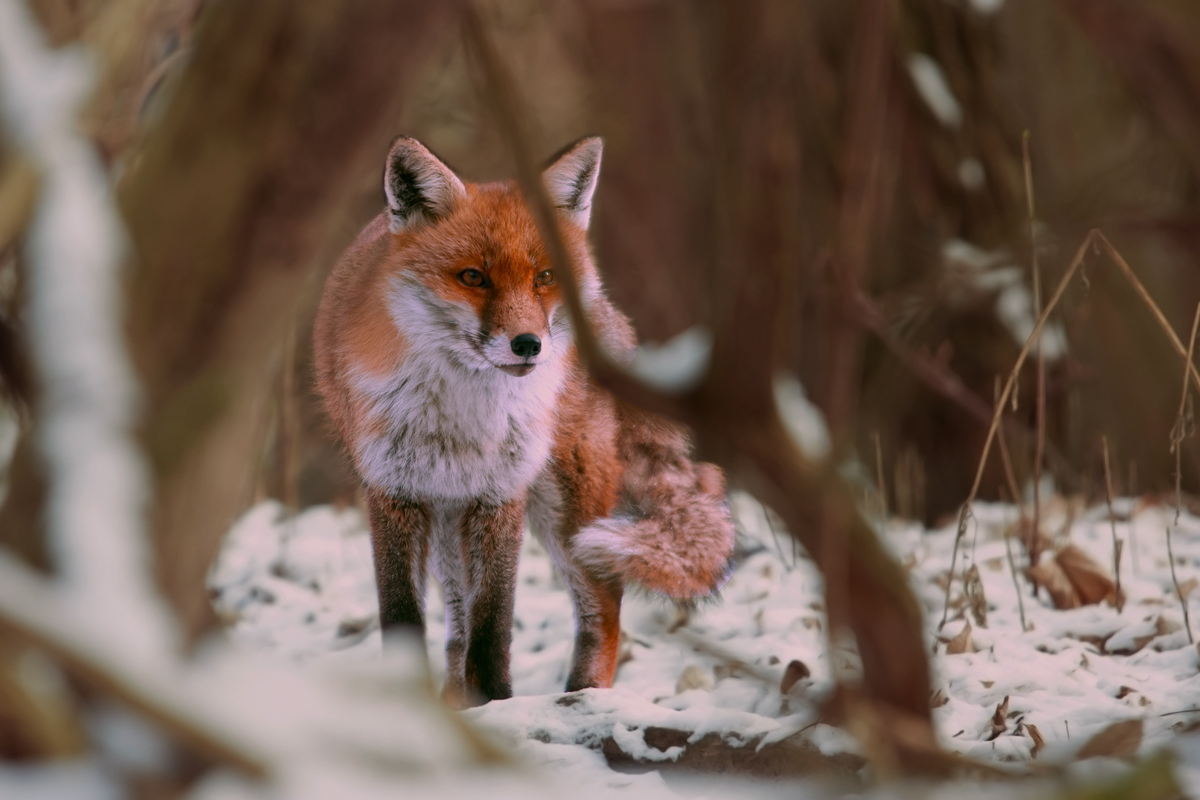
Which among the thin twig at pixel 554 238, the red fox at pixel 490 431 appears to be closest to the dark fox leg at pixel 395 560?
the red fox at pixel 490 431

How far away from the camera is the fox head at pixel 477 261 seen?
2709mm

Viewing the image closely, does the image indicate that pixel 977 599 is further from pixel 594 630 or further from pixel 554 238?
pixel 554 238

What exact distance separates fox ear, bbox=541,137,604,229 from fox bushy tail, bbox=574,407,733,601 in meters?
0.67

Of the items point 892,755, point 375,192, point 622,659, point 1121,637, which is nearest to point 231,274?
point 892,755

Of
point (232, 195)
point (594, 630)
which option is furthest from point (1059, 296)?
point (232, 195)

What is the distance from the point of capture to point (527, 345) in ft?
8.70

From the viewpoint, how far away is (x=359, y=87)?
1.68 meters

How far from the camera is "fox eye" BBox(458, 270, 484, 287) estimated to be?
9.20ft

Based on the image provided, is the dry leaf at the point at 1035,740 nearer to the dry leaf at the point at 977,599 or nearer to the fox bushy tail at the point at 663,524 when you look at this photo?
the dry leaf at the point at 977,599

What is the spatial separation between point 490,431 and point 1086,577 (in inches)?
82.6

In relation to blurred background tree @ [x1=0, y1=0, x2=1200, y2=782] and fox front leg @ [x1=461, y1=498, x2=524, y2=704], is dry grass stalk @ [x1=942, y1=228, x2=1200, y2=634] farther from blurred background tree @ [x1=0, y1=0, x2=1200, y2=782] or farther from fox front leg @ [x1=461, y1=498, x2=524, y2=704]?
fox front leg @ [x1=461, y1=498, x2=524, y2=704]

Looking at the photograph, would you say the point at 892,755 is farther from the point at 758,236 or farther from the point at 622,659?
the point at 622,659

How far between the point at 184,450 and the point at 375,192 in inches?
155

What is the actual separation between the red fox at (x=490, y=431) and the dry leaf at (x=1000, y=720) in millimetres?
927
